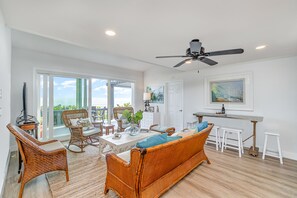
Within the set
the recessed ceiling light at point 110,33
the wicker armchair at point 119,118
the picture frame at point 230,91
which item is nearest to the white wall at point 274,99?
the picture frame at point 230,91

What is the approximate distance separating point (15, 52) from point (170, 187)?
4782 mm

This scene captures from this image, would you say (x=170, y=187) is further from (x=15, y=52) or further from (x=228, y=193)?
(x=15, y=52)

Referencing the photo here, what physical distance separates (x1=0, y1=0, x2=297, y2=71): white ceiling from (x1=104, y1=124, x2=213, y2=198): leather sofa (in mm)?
1635

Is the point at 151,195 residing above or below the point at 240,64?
below

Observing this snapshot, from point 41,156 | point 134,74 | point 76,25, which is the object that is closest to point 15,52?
point 76,25

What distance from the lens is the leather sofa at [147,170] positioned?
1.55 meters

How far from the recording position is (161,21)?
75.2 inches

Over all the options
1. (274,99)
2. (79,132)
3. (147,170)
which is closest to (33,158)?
(79,132)

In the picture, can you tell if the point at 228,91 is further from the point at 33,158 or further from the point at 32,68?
the point at 32,68

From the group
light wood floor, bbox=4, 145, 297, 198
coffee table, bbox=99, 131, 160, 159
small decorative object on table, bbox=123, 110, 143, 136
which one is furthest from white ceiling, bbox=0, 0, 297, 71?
light wood floor, bbox=4, 145, 297, 198

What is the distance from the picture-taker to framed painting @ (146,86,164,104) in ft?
19.6

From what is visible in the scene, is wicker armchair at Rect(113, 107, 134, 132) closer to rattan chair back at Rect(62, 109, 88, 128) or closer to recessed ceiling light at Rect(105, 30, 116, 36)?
rattan chair back at Rect(62, 109, 88, 128)

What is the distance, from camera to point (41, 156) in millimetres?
2035

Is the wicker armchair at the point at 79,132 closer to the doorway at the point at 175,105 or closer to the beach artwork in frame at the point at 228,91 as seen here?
the doorway at the point at 175,105
